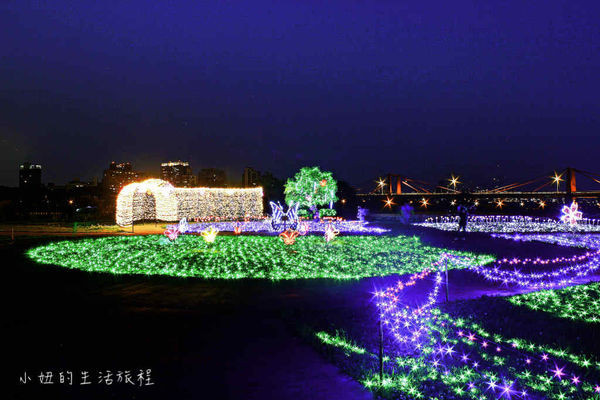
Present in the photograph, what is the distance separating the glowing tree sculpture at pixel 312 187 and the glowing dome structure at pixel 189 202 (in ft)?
22.8

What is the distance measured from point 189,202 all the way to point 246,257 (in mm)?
22244

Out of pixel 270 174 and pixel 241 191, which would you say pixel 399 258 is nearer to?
pixel 241 191

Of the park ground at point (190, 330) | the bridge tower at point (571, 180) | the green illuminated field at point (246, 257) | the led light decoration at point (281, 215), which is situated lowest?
the park ground at point (190, 330)

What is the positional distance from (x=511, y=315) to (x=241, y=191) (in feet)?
107

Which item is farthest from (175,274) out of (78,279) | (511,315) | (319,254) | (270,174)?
(270,174)

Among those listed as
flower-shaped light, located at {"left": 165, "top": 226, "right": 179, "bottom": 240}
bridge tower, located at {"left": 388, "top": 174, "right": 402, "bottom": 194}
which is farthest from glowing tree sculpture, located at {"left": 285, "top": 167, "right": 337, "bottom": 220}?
bridge tower, located at {"left": 388, "top": 174, "right": 402, "bottom": 194}

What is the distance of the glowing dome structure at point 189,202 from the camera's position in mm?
31906

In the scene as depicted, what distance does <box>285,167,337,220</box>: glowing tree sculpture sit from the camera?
106ft

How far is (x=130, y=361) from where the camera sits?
5.21 meters

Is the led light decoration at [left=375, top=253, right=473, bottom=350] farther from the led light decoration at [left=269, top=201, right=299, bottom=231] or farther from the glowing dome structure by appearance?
the glowing dome structure

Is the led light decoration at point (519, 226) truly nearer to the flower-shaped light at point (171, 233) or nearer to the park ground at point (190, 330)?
the flower-shaped light at point (171, 233)

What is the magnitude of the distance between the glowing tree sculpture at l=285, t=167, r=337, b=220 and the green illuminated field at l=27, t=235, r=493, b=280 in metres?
13.2

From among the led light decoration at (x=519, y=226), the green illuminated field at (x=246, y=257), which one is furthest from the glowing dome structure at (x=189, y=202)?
the led light decoration at (x=519, y=226)

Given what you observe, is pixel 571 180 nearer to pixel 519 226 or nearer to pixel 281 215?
pixel 519 226
